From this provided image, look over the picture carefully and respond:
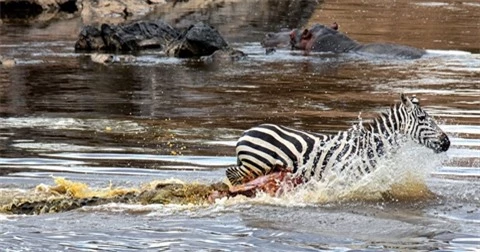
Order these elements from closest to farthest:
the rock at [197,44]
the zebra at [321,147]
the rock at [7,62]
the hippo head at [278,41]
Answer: the zebra at [321,147], the rock at [7,62], the rock at [197,44], the hippo head at [278,41]

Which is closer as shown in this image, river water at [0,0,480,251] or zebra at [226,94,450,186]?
river water at [0,0,480,251]

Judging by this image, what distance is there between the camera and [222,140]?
12352 mm

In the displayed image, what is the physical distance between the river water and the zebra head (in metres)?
0.13

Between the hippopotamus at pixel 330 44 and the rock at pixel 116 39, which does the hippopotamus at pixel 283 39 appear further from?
the rock at pixel 116 39

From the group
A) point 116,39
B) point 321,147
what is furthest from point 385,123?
point 116,39

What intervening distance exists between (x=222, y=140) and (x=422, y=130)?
3.62 m

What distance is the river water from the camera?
788 centimetres

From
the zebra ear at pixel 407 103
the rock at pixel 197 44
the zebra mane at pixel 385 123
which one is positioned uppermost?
the rock at pixel 197 44

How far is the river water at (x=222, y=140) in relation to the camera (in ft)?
25.8

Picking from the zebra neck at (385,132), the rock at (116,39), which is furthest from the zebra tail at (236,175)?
the rock at (116,39)

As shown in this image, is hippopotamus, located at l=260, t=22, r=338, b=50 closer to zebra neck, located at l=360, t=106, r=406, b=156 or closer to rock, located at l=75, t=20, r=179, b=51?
rock, located at l=75, t=20, r=179, b=51

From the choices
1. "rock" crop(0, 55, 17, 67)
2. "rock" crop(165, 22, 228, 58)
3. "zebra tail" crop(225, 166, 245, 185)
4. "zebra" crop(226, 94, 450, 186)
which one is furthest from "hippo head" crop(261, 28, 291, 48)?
"zebra tail" crop(225, 166, 245, 185)

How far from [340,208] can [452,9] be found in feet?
98.5

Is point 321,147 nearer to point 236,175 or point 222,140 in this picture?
point 236,175
